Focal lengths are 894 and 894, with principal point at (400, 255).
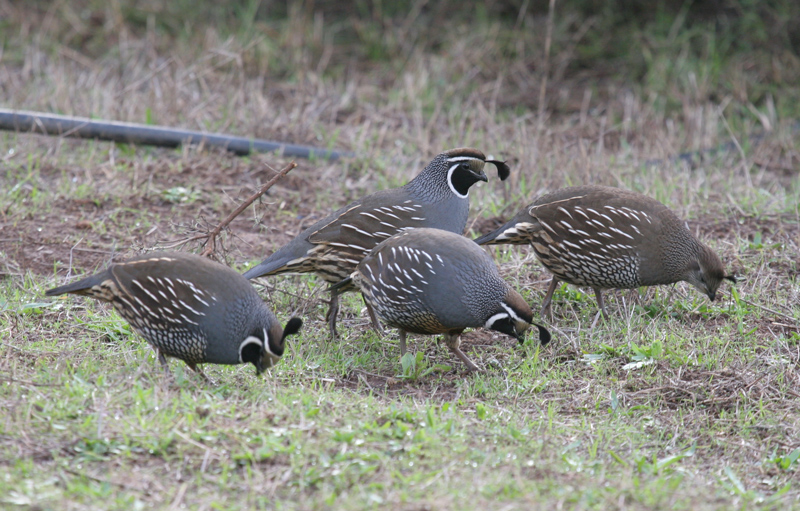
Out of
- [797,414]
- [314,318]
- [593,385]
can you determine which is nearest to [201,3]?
[314,318]

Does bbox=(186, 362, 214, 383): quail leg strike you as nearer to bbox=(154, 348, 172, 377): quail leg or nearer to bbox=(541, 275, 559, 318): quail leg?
→ bbox=(154, 348, 172, 377): quail leg

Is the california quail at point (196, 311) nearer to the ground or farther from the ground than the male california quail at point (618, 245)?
nearer to the ground

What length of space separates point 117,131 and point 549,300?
4603mm

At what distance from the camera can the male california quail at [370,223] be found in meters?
6.19

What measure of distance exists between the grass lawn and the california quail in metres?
0.20

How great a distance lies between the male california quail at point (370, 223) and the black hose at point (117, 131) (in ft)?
8.60

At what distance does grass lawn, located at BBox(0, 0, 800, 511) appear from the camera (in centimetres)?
408

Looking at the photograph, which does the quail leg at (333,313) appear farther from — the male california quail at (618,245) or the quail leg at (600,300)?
the quail leg at (600,300)

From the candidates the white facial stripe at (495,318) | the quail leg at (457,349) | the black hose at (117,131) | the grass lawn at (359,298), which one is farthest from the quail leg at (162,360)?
the black hose at (117,131)

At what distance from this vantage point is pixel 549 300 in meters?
6.39

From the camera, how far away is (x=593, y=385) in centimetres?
536

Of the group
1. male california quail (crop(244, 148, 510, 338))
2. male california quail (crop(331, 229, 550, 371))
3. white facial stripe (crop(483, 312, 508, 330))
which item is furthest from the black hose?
white facial stripe (crop(483, 312, 508, 330))

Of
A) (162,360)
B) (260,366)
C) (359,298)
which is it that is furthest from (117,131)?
(260,366)

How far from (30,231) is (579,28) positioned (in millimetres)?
7833
